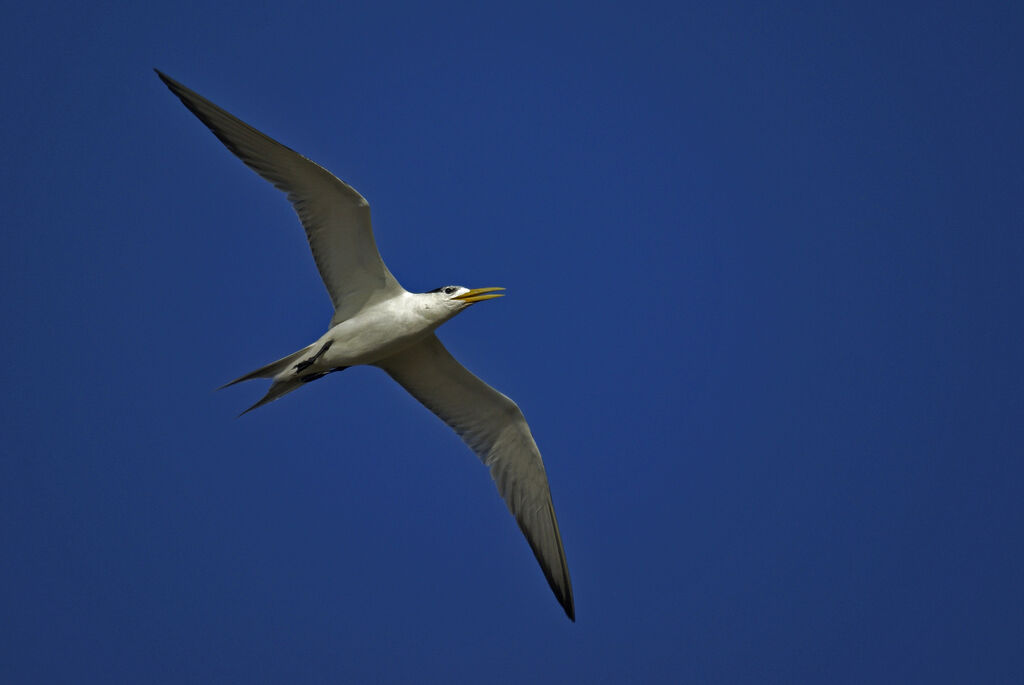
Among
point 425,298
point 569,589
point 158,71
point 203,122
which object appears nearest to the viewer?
point 158,71

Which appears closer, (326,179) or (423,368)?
(326,179)

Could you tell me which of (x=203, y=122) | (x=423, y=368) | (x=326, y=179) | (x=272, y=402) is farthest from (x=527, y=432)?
(x=203, y=122)

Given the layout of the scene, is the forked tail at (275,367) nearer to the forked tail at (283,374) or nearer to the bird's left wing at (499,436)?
the forked tail at (283,374)

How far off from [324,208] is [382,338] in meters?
1.41

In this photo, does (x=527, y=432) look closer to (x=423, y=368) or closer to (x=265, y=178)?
(x=423, y=368)

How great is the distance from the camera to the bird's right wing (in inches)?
335

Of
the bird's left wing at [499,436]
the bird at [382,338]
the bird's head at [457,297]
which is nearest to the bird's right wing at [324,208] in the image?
the bird at [382,338]

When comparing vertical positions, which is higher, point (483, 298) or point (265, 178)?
point (265, 178)

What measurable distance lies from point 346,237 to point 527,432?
304 cm

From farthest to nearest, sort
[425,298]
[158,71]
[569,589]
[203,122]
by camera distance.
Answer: [569,589]
[425,298]
[203,122]
[158,71]

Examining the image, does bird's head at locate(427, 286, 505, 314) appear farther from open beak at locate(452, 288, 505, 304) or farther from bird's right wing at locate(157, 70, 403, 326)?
bird's right wing at locate(157, 70, 403, 326)

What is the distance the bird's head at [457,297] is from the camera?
9.11m

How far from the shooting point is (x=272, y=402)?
9.05 meters

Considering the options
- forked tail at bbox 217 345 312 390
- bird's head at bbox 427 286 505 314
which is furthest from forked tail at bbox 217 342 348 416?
bird's head at bbox 427 286 505 314
